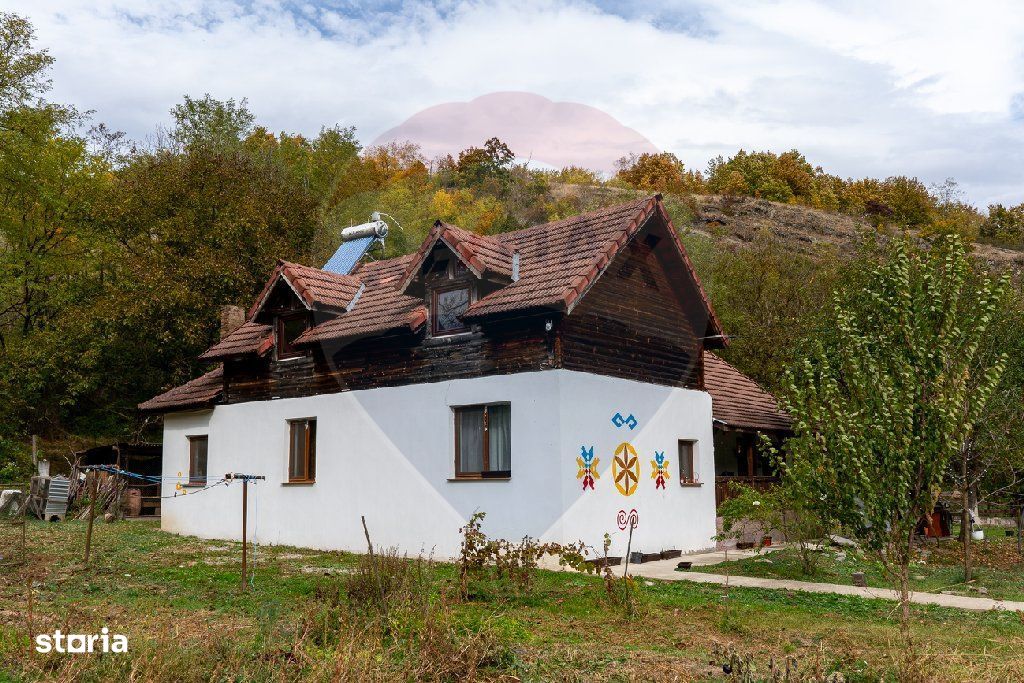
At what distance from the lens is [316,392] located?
20.8 metres

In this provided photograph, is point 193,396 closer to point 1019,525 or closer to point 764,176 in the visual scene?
point 1019,525

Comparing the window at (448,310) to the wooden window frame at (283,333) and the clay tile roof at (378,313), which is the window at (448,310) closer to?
the clay tile roof at (378,313)

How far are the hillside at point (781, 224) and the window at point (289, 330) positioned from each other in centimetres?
4687

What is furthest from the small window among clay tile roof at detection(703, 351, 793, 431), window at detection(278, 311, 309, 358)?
window at detection(278, 311, 309, 358)

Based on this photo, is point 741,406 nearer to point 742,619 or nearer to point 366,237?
point 366,237

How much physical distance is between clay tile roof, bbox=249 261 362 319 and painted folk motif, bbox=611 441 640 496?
25.6 feet

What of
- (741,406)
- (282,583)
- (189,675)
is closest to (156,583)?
(282,583)

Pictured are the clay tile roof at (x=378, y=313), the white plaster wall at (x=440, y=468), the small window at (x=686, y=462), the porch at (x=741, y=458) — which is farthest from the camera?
the porch at (x=741, y=458)

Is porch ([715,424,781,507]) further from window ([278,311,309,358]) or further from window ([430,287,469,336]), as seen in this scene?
window ([278,311,309,358])

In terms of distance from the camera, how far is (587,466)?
55.3ft

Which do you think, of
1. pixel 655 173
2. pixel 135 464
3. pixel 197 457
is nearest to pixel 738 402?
pixel 197 457

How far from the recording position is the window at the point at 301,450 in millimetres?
20859

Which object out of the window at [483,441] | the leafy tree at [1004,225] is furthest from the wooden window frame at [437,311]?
the leafy tree at [1004,225]

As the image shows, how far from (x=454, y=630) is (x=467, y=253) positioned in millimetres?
10765
